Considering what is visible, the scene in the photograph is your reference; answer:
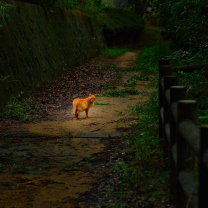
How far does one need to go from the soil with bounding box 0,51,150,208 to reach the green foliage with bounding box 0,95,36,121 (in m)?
0.54

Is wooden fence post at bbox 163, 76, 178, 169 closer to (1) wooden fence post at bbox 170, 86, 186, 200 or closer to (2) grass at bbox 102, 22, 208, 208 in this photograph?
(2) grass at bbox 102, 22, 208, 208

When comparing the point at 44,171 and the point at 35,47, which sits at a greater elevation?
the point at 35,47

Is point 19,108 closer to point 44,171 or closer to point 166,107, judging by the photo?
point 44,171

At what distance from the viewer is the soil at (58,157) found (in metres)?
3.96

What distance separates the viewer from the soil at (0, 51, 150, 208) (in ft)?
13.0

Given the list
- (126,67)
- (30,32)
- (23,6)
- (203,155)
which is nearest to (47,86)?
(30,32)

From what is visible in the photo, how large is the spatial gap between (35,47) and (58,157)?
7316 millimetres

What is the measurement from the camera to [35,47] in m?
11.8

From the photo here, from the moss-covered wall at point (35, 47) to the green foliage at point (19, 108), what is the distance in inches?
8.4

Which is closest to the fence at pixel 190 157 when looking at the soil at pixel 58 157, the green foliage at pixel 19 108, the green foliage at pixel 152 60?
the soil at pixel 58 157

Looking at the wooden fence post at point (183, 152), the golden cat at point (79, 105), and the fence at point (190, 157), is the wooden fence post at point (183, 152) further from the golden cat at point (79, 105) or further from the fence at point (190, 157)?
the golden cat at point (79, 105)

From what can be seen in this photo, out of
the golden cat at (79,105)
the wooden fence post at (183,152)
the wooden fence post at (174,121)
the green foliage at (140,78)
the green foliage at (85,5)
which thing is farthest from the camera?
the green foliage at (85,5)

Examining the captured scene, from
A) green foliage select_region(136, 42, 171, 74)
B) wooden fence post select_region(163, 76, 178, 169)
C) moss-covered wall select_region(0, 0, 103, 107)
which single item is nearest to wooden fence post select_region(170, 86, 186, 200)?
wooden fence post select_region(163, 76, 178, 169)

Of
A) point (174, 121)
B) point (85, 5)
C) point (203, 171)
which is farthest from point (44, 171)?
point (85, 5)
